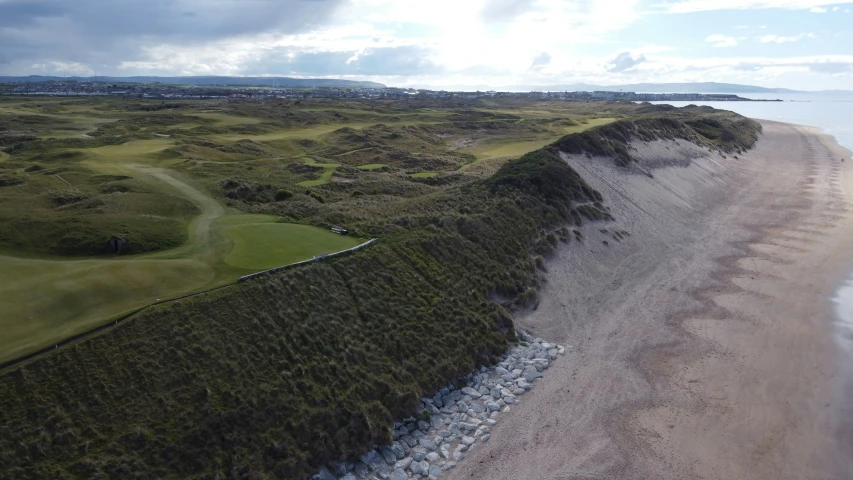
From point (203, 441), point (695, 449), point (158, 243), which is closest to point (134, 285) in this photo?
point (158, 243)

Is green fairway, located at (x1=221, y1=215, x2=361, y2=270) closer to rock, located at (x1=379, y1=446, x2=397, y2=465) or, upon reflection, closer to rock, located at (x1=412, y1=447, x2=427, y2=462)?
rock, located at (x1=379, y1=446, x2=397, y2=465)

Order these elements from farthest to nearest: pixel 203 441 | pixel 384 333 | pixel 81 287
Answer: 1. pixel 384 333
2. pixel 81 287
3. pixel 203 441

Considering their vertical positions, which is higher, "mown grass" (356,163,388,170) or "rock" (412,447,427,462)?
"mown grass" (356,163,388,170)

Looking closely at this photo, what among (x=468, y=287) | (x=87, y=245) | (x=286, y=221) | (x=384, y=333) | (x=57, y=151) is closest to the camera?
(x=384, y=333)

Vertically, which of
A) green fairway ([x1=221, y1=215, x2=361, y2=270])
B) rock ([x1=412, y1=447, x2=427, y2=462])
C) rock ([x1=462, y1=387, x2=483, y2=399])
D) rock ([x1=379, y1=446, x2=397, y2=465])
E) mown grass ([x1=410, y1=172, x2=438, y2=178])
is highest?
green fairway ([x1=221, y1=215, x2=361, y2=270])

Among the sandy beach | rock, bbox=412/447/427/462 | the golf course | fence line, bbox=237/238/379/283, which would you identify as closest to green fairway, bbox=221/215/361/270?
the golf course

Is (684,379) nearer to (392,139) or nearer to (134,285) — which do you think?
(134,285)

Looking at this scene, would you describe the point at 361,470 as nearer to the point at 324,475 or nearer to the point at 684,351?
the point at 324,475

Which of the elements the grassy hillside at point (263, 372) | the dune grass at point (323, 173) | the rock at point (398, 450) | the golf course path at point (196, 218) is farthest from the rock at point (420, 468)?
the dune grass at point (323, 173)
